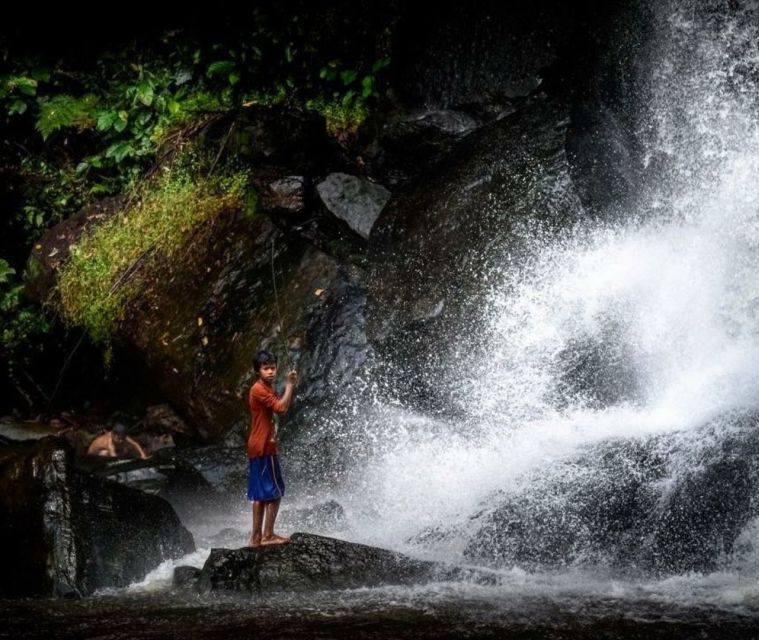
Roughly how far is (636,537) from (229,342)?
4877 mm

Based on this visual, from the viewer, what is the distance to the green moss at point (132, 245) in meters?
9.43

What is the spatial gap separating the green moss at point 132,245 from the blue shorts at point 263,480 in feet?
13.8

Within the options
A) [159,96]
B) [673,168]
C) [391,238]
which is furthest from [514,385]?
[159,96]

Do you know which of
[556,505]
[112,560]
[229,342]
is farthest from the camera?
[229,342]

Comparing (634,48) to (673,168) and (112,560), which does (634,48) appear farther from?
(112,560)

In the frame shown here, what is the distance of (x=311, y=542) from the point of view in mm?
5238

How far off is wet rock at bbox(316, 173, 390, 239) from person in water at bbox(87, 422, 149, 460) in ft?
11.6

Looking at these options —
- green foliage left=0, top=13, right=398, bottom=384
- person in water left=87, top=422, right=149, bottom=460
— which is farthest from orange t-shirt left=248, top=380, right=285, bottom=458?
green foliage left=0, top=13, right=398, bottom=384

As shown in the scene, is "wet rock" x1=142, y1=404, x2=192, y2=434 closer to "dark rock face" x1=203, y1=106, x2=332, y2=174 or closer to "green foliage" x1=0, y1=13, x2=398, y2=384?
"green foliage" x1=0, y1=13, x2=398, y2=384

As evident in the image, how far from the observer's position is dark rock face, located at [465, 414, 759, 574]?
190 inches

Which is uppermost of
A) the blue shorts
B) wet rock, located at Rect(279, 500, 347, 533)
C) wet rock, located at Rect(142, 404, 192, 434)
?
wet rock, located at Rect(142, 404, 192, 434)

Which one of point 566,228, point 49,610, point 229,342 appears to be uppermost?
point 566,228

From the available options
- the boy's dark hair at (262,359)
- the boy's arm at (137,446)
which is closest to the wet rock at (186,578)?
the boy's dark hair at (262,359)

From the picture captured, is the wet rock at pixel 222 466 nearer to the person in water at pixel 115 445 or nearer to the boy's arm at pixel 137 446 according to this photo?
the boy's arm at pixel 137 446
